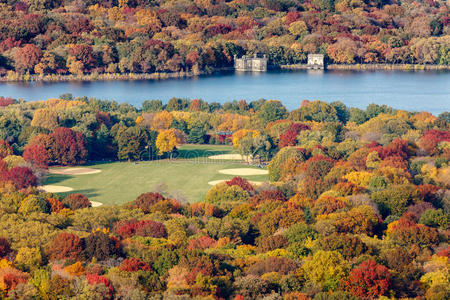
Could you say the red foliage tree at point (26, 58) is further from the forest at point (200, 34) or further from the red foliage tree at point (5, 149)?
the red foliage tree at point (5, 149)

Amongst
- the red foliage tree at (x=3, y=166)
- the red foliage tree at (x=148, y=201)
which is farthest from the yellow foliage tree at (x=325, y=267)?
the red foliage tree at (x=3, y=166)

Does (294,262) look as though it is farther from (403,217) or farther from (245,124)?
(245,124)

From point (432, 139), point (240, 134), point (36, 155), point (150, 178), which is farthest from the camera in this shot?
point (240, 134)

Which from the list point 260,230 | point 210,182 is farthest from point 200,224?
point 210,182

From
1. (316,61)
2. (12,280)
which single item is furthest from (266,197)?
(316,61)

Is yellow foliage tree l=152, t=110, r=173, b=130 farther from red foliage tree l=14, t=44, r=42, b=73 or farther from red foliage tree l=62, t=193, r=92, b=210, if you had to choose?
red foliage tree l=14, t=44, r=42, b=73

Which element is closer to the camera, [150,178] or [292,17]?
[150,178]

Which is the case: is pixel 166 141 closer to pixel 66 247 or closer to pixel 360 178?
pixel 360 178
